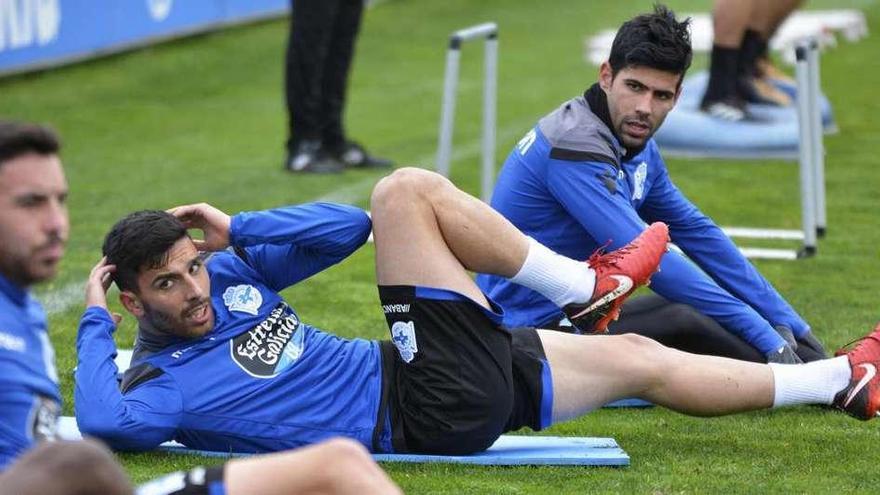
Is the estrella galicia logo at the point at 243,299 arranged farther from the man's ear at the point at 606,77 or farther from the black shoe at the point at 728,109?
the black shoe at the point at 728,109

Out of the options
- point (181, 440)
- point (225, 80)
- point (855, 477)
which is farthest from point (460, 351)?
point (225, 80)

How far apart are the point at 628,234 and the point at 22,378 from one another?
8.40ft

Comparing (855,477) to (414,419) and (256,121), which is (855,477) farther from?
(256,121)

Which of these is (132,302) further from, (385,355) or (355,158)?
(355,158)

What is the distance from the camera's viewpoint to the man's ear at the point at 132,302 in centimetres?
481

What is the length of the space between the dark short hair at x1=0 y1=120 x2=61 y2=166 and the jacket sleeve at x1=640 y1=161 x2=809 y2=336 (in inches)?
119

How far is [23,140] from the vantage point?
11.1 ft

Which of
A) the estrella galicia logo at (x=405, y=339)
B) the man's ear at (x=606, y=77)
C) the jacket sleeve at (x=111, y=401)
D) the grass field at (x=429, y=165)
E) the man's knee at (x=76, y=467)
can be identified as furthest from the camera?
the man's ear at (x=606, y=77)

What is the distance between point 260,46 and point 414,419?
39.9 feet

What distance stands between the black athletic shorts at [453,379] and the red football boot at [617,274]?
14.1 inches

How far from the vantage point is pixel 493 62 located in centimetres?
877

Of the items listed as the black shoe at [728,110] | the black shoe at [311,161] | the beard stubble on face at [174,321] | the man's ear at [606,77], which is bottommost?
the black shoe at [311,161]

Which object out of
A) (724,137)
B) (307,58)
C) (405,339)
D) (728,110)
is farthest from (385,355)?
(728,110)

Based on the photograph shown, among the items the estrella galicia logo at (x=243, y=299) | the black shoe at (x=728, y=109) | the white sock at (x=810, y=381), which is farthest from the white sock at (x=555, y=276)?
the black shoe at (x=728, y=109)
